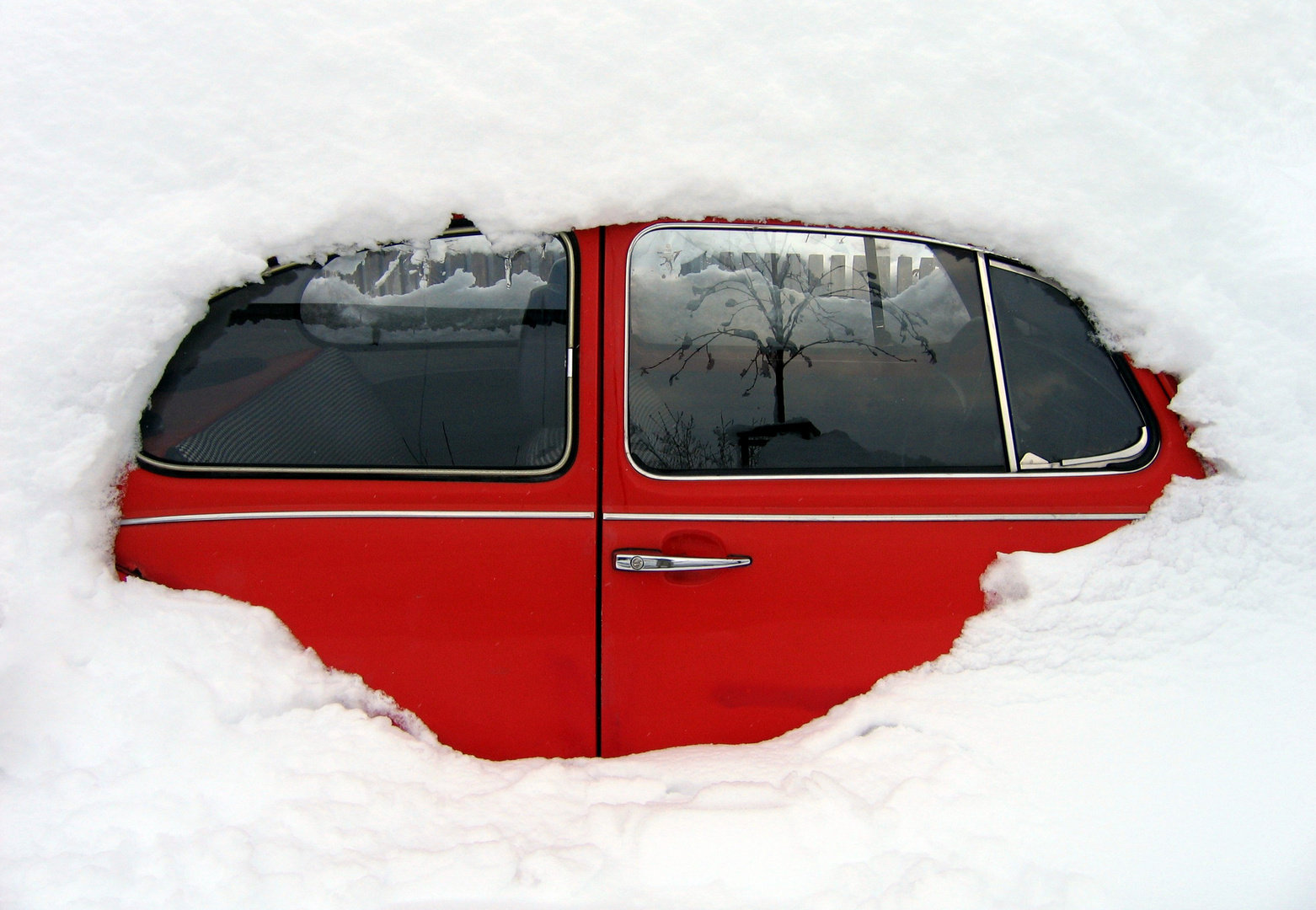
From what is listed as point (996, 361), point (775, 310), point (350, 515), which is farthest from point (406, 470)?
point (996, 361)

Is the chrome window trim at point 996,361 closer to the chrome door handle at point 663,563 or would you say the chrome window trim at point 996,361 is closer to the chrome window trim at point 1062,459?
the chrome window trim at point 1062,459

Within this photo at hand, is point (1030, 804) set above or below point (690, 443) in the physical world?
below

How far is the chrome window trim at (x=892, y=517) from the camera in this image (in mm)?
1866

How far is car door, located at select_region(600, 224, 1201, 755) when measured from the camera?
188 centimetres

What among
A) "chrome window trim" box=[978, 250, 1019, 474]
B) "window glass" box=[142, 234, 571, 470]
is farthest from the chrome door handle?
"chrome window trim" box=[978, 250, 1019, 474]

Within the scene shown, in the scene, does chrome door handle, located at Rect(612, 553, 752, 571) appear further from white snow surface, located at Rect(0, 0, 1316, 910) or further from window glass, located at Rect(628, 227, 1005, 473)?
white snow surface, located at Rect(0, 0, 1316, 910)

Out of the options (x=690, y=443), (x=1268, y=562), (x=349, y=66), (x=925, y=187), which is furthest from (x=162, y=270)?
(x=1268, y=562)

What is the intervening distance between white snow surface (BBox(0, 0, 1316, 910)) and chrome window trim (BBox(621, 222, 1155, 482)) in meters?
0.04

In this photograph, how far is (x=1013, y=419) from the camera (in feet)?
6.36

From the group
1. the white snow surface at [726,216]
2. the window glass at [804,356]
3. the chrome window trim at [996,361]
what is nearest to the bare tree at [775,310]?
the window glass at [804,356]

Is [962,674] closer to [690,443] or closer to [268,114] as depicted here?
[690,443]

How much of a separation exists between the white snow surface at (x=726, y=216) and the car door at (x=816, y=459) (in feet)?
0.28

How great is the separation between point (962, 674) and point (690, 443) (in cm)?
89

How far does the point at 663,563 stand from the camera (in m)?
1.84
